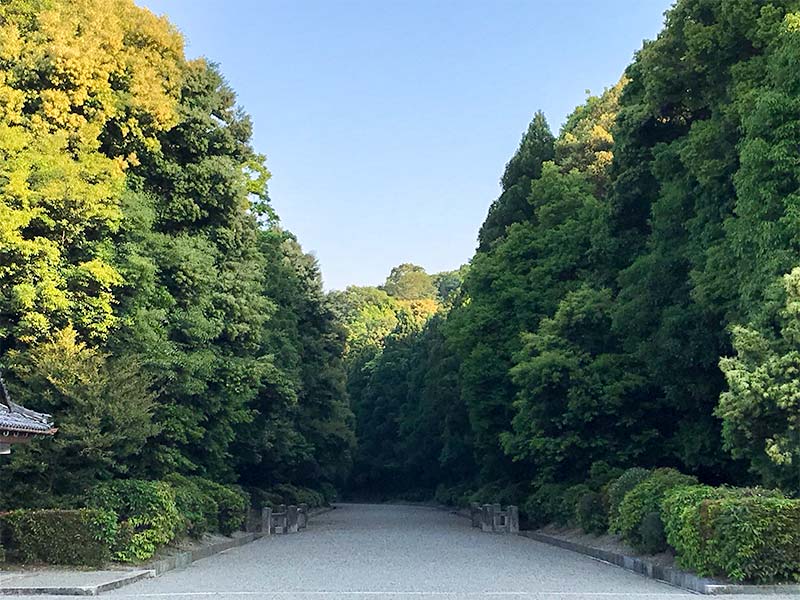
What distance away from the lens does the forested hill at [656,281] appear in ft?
56.3

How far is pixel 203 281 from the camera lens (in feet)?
81.9

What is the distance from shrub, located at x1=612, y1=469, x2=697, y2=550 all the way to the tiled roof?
34.6 feet

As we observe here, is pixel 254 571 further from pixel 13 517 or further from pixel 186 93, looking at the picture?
pixel 186 93

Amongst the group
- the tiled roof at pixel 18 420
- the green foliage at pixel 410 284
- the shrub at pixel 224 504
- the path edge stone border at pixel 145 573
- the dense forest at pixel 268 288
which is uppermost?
the green foliage at pixel 410 284

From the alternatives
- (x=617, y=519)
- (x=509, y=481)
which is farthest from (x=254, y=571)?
(x=509, y=481)

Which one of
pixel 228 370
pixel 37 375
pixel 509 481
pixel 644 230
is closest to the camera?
pixel 37 375

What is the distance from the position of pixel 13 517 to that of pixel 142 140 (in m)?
11.2

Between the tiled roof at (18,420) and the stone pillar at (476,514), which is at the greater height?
the tiled roof at (18,420)

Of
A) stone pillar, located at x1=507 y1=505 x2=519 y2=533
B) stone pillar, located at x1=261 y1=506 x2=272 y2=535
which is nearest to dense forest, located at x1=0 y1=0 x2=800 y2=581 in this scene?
stone pillar, located at x1=507 y1=505 x2=519 y2=533

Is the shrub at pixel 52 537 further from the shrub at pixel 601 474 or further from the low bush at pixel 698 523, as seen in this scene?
the shrub at pixel 601 474

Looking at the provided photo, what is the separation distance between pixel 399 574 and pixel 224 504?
10116mm

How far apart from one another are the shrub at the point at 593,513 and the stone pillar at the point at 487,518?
8.60m

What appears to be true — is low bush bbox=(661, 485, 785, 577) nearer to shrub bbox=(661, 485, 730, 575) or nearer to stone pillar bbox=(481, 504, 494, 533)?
shrub bbox=(661, 485, 730, 575)

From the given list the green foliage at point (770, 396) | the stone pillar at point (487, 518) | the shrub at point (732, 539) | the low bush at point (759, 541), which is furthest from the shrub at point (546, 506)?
the low bush at point (759, 541)
